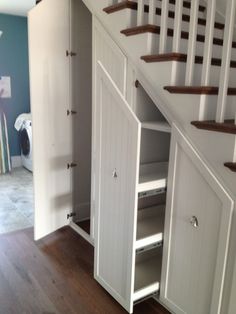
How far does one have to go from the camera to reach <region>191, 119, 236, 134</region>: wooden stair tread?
143 cm

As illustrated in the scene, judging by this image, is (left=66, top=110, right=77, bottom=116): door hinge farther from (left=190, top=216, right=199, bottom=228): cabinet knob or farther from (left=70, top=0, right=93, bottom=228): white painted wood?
(left=190, top=216, right=199, bottom=228): cabinet knob

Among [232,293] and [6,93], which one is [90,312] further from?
[6,93]

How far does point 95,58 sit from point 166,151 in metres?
0.94

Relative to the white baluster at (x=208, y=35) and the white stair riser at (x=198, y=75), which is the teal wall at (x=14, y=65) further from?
the white baluster at (x=208, y=35)

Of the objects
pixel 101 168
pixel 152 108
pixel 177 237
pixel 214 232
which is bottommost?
pixel 177 237

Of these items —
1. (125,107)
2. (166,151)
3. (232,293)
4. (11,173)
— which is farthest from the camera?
(11,173)

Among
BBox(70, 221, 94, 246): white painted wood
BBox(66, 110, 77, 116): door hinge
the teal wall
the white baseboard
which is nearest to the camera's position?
BBox(70, 221, 94, 246): white painted wood

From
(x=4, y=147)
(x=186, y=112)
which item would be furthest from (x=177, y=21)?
(x=4, y=147)

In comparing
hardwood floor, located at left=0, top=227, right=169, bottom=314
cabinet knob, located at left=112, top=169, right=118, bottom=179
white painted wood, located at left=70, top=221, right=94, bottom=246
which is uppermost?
→ cabinet knob, located at left=112, top=169, right=118, bottom=179

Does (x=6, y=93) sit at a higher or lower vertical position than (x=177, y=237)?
higher

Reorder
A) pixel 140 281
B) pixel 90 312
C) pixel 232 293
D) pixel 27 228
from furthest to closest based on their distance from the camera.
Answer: pixel 27 228
pixel 140 281
pixel 90 312
pixel 232 293

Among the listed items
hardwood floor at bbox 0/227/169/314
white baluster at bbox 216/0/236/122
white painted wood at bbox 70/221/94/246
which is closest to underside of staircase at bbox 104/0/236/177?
white baluster at bbox 216/0/236/122

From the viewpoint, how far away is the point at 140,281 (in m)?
2.11

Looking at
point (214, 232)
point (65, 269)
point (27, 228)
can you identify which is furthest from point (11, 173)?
point (214, 232)
